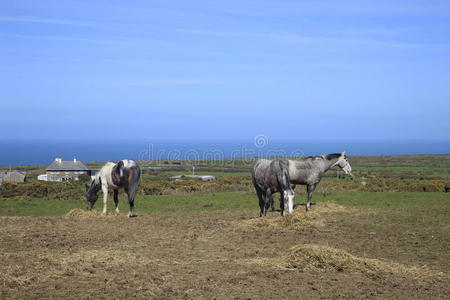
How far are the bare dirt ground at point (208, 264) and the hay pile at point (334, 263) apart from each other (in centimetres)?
2

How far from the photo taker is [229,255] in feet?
39.2

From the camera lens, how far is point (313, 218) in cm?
1680

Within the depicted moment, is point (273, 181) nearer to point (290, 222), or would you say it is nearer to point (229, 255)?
point (290, 222)

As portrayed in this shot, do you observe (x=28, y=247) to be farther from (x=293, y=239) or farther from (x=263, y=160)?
(x=263, y=160)

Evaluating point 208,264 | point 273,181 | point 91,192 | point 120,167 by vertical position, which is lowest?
point 208,264

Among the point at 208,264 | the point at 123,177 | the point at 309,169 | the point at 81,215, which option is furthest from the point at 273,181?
the point at 81,215

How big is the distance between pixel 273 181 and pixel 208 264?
6.44 meters

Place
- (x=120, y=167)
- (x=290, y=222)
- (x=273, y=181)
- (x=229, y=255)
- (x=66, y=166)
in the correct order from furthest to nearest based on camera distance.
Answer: (x=66, y=166) < (x=120, y=167) < (x=273, y=181) < (x=290, y=222) < (x=229, y=255)

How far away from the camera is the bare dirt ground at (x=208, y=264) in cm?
892

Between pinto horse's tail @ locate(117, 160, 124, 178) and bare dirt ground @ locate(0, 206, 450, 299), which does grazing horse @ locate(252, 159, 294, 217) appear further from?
pinto horse's tail @ locate(117, 160, 124, 178)

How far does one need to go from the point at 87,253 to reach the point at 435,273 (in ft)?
25.1

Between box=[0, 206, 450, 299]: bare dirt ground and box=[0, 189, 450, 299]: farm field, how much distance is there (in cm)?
2

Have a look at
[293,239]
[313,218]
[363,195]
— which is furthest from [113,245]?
[363,195]

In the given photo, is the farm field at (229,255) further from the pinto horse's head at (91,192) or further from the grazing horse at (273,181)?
the pinto horse's head at (91,192)
